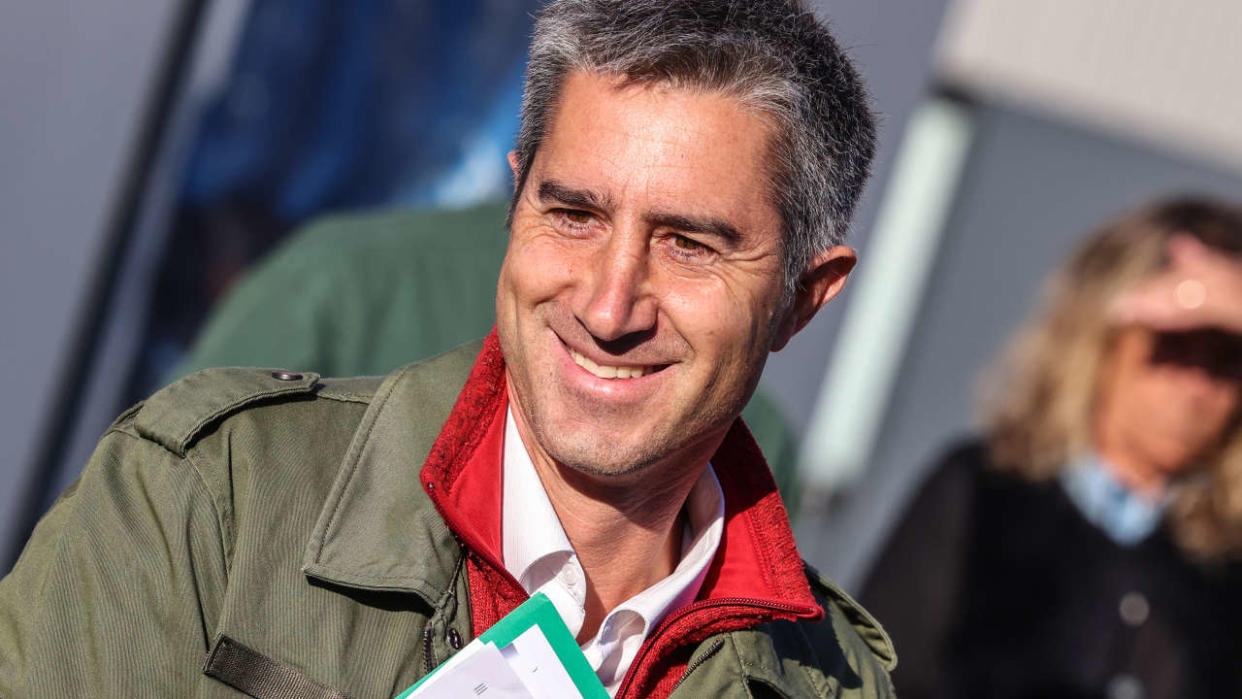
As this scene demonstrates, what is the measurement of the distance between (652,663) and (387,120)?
8.70 feet

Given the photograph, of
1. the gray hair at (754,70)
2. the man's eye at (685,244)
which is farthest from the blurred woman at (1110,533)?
the man's eye at (685,244)

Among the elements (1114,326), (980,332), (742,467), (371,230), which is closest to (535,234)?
(742,467)

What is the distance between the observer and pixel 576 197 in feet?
6.43

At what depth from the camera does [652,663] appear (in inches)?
81.3

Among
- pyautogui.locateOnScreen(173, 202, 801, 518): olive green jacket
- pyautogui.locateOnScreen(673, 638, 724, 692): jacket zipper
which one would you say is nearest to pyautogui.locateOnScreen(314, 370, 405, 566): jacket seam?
pyautogui.locateOnScreen(673, 638, 724, 692): jacket zipper

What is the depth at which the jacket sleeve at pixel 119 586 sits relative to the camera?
173 centimetres

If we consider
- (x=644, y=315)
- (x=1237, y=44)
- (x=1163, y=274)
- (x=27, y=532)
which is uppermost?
(x=1237, y=44)

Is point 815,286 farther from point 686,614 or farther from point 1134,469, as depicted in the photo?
point 1134,469

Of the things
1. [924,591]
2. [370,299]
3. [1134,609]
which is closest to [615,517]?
[370,299]

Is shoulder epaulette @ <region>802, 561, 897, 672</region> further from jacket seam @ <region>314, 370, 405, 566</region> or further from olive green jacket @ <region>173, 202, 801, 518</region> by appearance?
olive green jacket @ <region>173, 202, 801, 518</region>

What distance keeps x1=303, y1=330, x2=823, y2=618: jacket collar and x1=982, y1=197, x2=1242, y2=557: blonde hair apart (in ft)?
9.27

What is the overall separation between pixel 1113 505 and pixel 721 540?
2818 mm

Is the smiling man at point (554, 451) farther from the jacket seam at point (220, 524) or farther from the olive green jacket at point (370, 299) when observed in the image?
the olive green jacket at point (370, 299)

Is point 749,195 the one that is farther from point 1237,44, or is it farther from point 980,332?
point 1237,44
